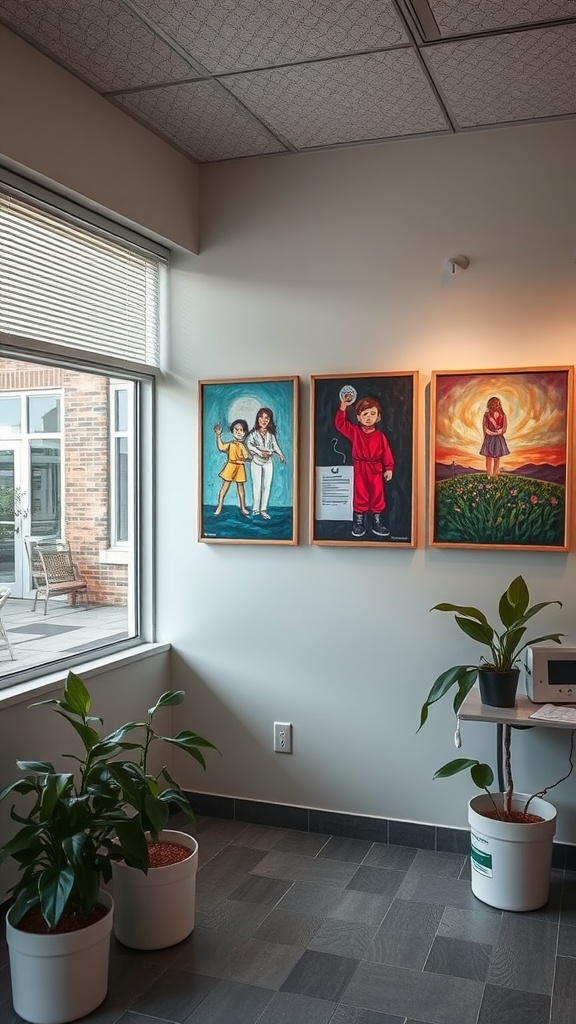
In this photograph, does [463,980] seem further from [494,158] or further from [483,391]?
[494,158]

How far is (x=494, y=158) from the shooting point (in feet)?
11.0

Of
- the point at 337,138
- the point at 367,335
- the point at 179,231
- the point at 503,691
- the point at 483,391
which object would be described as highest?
the point at 337,138

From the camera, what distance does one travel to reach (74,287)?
3291 mm

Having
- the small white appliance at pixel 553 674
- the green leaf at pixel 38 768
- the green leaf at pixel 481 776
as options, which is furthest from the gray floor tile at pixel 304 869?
the green leaf at pixel 38 768

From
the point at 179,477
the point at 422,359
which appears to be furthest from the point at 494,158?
the point at 179,477

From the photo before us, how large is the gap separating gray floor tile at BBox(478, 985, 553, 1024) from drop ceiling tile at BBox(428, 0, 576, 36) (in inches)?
109

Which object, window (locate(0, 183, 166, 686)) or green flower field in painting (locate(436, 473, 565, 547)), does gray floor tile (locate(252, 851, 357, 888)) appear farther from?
green flower field in painting (locate(436, 473, 565, 547))

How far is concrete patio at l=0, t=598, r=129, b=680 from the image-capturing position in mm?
3088

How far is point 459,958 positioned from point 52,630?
1.77 metres

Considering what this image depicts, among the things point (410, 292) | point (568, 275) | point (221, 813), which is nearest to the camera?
point (568, 275)

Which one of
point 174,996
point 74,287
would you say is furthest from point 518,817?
point 74,287

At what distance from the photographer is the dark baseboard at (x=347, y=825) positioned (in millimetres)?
3447

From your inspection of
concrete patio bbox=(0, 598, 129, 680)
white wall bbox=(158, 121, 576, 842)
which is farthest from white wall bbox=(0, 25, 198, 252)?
concrete patio bbox=(0, 598, 129, 680)

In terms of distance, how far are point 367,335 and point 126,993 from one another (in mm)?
2442
